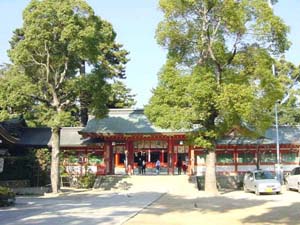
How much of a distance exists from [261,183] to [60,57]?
14.8m

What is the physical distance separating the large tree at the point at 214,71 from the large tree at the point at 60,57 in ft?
13.7

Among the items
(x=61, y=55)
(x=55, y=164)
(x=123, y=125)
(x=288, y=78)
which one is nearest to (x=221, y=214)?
(x=55, y=164)

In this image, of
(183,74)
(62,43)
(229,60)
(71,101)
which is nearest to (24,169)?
(71,101)

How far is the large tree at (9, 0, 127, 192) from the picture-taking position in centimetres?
2759

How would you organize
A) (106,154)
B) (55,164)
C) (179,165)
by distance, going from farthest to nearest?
(179,165), (106,154), (55,164)

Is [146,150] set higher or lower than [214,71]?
lower

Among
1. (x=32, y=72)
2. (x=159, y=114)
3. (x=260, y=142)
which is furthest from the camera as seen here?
(x=260, y=142)

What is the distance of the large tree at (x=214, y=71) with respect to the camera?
26188 millimetres

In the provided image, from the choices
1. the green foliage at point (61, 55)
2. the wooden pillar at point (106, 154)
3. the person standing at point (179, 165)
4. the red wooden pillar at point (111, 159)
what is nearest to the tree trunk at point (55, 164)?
the green foliage at point (61, 55)

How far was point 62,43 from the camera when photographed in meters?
28.2

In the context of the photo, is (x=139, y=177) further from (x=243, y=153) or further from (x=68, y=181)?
(x=243, y=153)

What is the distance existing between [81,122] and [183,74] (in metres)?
26.8

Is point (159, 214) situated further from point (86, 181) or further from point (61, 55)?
point (86, 181)

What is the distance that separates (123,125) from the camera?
40125 mm
